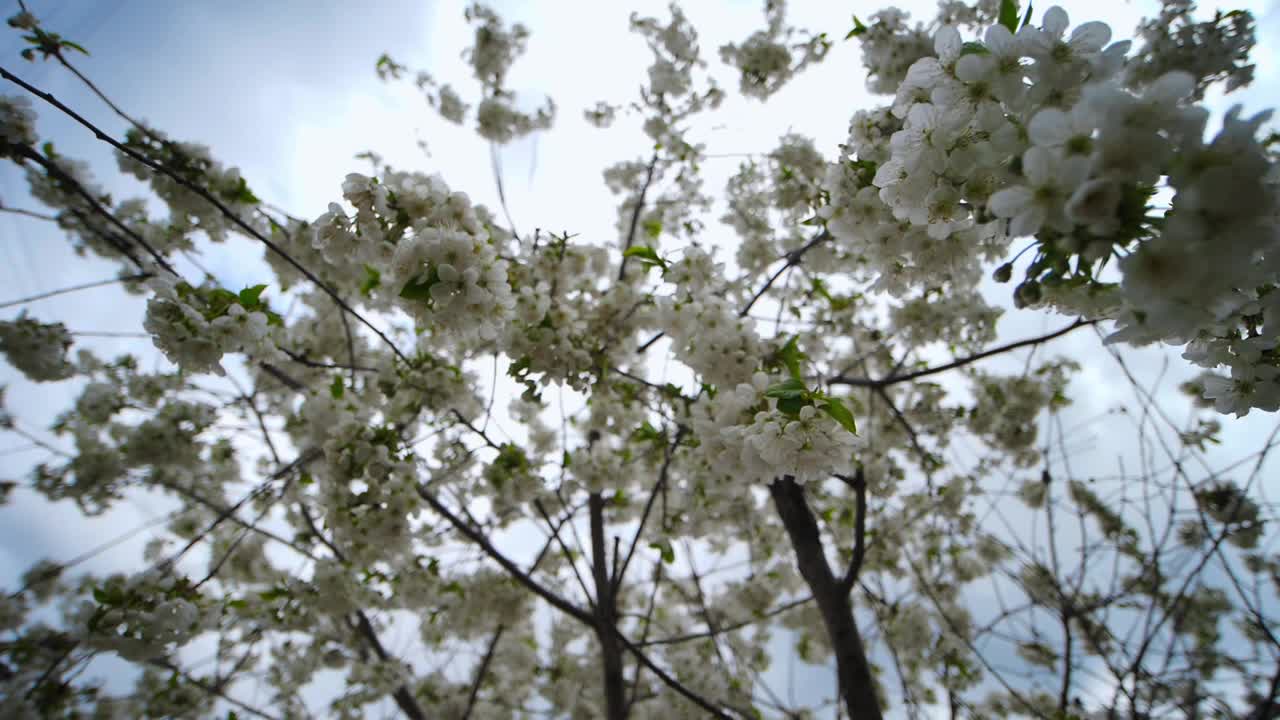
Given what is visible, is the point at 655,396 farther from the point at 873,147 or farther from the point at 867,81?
the point at 867,81

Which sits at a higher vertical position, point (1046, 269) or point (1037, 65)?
point (1037, 65)

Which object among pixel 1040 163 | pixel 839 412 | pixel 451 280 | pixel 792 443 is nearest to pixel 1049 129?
pixel 1040 163

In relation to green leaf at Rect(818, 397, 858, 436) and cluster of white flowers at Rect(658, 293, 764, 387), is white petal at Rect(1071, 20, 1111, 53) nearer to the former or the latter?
green leaf at Rect(818, 397, 858, 436)

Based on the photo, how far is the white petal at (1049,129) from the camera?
857 millimetres

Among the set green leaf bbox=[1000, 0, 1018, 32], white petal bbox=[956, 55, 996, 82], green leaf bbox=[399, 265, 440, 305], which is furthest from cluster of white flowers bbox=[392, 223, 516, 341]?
green leaf bbox=[1000, 0, 1018, 32]

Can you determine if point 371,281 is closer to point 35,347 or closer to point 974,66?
point 974,66

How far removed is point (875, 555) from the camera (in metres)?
5.12

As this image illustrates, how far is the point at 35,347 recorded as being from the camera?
139 inches

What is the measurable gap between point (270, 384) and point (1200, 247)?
21.1 feet

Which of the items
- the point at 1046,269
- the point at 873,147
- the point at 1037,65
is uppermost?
the point at 873,147

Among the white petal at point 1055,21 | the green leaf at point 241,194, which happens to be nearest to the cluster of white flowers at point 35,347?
the green leaf at point 241,194

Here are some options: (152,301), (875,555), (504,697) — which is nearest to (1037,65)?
(152,301)

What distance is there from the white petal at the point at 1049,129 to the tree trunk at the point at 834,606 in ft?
5.67

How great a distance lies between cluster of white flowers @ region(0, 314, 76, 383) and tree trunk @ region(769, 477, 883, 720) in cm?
498
